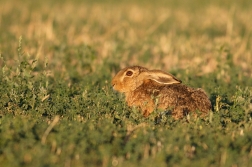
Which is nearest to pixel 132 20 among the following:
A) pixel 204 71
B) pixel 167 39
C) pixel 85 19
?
pixel 85 19

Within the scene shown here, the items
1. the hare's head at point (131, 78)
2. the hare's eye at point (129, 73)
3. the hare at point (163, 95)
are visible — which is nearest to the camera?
the hare at point (163, 95)

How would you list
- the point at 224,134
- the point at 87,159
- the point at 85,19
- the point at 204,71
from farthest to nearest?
1. the point at 85,19
2. the point at 204,71
3. the point at 224,134
4. the point at 87,159

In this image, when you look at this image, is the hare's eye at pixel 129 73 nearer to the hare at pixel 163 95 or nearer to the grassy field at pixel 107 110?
the hare at pixel 163 95

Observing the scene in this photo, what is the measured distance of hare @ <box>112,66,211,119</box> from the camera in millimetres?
6742

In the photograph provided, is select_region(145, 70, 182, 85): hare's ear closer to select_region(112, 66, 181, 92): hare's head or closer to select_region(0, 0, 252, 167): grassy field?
select_region(112, 66, 181, 92): hare's head

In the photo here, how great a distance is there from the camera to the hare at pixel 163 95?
6.74 metres

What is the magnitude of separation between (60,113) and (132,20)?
11.0 metres

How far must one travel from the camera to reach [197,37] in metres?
14.8

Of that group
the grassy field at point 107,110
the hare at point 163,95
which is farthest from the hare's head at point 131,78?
the grassy field at point 107,110

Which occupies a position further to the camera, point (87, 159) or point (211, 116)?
point (211, 116)

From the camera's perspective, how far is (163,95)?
6.89 meters

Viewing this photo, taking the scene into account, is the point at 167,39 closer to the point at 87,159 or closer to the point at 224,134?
the point at 224,134

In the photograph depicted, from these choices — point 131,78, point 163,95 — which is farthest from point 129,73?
point 163,95

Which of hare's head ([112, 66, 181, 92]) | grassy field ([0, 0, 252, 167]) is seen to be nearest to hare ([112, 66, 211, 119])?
hare's head ([112, 66, 181, 92])
